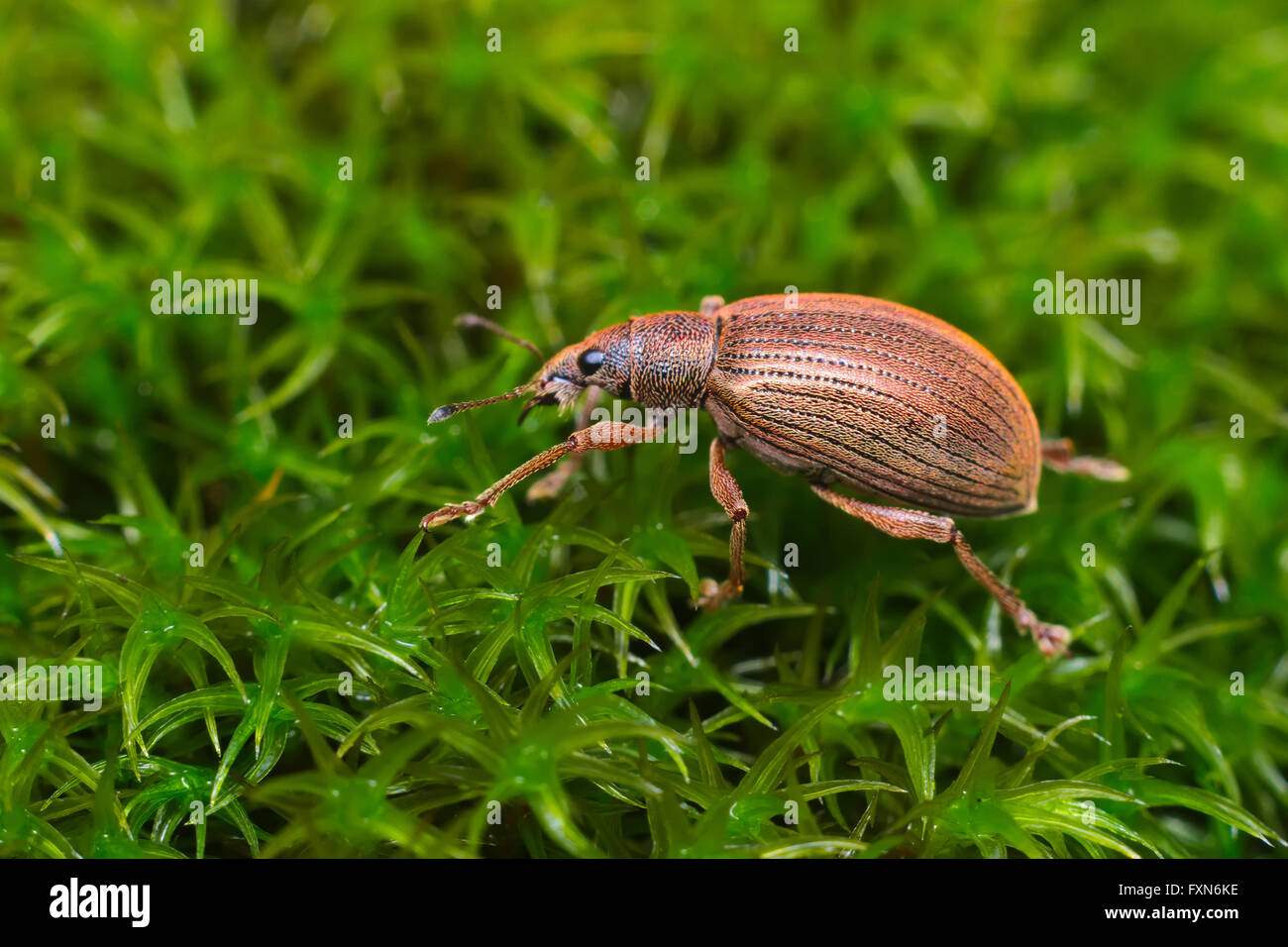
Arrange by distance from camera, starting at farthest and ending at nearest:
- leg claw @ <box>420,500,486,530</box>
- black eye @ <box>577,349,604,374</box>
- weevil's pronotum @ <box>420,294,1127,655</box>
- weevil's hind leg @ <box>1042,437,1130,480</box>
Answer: weevil's hind leg @ <box>1042,437,1130,480</box>
black eye @ <box>577,349,604,374</box>
weevil's pronotum @ <box>420,294,1127,655</box>
leg claw @ <box>420,500,486,530</box>

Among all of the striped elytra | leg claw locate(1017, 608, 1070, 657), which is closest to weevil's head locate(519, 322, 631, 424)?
the striped elytra

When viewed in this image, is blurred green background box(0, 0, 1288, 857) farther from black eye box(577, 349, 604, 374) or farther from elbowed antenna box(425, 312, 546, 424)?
black eye box(577, 349, 604, 374)

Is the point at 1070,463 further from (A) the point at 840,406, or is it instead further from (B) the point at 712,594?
(B) the point at 712,594

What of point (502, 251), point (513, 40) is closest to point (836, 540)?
point (502, 251)

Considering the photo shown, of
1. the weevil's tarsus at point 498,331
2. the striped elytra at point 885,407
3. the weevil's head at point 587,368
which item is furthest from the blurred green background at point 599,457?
the striped elytra at point 885,407

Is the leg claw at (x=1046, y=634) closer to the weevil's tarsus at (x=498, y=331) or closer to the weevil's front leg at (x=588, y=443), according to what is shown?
the weevil's front leg at (x=588, y=443)

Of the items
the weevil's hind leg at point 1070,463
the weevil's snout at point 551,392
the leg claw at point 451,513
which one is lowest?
the leg claw at point 451,513

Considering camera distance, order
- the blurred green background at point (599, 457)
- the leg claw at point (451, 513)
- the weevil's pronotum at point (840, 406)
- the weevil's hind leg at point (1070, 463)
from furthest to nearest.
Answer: the weevil's hind leg at point (1070, 463) → the weevil's pronotum at point (840, 406) → the leg claw at point (451, 513) → the blurred green background at point (599, 457)

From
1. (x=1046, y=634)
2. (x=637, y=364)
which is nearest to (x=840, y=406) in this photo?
(x=637, y=364)
